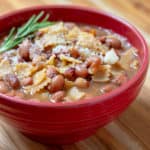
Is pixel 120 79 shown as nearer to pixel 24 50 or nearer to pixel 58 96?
pixel 58 96

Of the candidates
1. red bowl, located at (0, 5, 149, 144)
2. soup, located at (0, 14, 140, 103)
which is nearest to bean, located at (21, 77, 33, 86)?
soup, located at (0, 14, 140, 103)

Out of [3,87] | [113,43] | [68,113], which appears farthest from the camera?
[113,43]

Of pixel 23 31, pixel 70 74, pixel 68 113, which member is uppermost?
pixel 23 31

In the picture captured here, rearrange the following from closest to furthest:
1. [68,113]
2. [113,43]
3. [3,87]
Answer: [68,113] < [3,87] < [113,43]

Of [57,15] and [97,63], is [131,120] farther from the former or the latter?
[57,15]

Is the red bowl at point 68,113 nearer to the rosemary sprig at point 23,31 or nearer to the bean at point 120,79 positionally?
the bean at point 120,79

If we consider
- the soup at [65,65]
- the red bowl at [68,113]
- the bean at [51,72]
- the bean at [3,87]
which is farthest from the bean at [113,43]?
the bean at [3,87]

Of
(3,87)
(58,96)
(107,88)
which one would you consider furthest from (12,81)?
(107,88)

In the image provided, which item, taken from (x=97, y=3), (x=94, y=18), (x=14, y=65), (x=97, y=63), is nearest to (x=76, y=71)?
(x=97, y=63)
